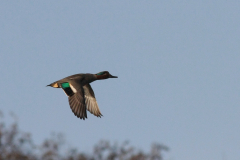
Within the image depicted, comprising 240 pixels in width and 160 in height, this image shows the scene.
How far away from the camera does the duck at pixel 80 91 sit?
17.6m

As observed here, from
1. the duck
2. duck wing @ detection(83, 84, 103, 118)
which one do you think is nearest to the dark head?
the duck

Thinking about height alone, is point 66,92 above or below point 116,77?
below

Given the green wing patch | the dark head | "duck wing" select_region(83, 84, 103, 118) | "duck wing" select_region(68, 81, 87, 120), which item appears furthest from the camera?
"duck wing" select_region(83, 84, 103, 118)

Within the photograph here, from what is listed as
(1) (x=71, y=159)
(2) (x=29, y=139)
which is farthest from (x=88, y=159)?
(2) (x=29, y=139)

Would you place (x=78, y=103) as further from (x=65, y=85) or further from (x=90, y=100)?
(x=90, y=100)

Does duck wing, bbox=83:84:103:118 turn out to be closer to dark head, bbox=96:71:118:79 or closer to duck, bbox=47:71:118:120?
duck, bbox=47:71:118:120

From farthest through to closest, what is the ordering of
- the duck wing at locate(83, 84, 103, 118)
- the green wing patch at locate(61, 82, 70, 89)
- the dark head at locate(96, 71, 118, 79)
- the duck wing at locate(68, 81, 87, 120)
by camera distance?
the duck wing at locate(83, 84, 103, 118), the dark head at locate(96, 71, 118, 79), the green wing patch at locate(61, 82, 70, 89), the duck wing at locate(68, 81, 87, 120)

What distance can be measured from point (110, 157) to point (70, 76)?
9.90 ft

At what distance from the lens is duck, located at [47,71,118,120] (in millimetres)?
17641

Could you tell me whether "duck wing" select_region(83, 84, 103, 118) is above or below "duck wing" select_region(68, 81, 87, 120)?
above

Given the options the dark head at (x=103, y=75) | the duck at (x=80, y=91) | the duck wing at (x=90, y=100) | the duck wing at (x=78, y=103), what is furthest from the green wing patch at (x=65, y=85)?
the duck wing at (x=90, y=100)

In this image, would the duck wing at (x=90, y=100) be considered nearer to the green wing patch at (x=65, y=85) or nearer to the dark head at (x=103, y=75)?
the dark head at (x=103, y=75)

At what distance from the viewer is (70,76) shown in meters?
19.5

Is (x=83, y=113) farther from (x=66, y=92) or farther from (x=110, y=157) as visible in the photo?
(x=110, y=157)
